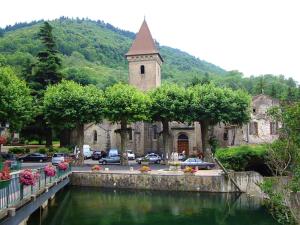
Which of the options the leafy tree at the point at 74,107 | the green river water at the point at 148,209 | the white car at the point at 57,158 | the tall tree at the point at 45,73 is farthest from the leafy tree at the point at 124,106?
the tall tree at the point at 45,73

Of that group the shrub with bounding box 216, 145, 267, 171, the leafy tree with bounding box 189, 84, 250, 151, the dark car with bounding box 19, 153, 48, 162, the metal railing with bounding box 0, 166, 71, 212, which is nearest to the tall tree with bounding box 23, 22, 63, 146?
the dark car with bounding box 19, 153, 48, 162

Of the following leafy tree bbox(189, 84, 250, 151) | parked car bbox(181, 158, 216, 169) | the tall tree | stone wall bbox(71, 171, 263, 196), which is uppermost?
the tall tree

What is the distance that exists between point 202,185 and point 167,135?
13.0 metres

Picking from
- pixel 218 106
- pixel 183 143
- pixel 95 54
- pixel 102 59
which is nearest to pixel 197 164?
pixel 218 106

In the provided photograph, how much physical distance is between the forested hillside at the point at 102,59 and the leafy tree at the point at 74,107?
48421 mm

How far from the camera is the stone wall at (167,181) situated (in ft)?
106

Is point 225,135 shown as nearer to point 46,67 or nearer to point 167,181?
point 167,181

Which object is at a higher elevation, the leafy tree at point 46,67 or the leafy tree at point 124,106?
the leafy tree at point 46,67

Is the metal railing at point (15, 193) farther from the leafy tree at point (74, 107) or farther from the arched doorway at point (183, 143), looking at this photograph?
the arched doorway at point (183, 143)

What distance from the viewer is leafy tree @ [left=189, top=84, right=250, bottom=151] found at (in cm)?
4250

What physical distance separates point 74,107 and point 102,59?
9455cm

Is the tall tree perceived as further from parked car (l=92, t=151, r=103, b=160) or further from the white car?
the white car

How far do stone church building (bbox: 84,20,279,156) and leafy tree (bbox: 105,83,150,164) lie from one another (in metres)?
11.5

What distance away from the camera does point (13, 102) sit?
38.2 m
